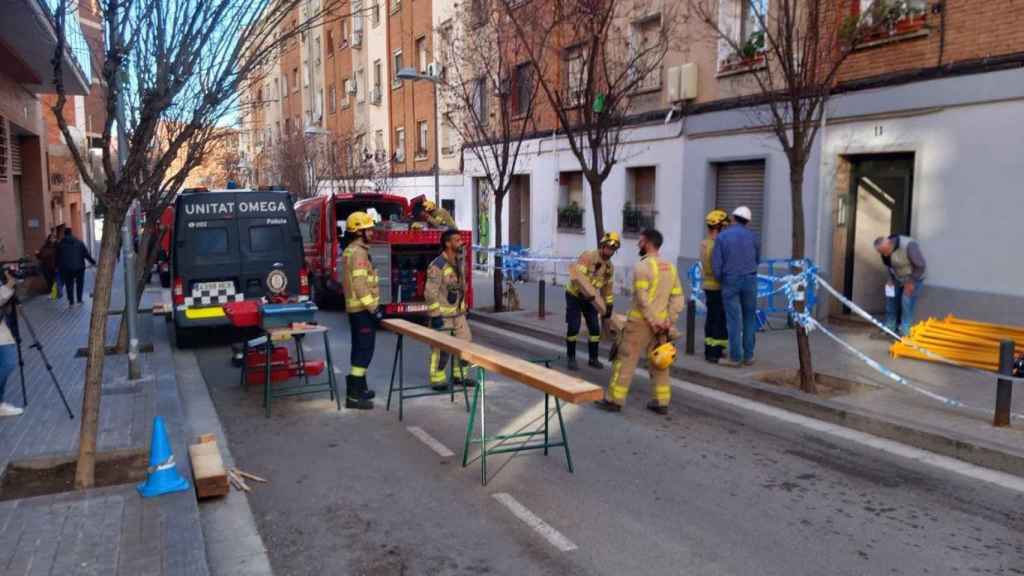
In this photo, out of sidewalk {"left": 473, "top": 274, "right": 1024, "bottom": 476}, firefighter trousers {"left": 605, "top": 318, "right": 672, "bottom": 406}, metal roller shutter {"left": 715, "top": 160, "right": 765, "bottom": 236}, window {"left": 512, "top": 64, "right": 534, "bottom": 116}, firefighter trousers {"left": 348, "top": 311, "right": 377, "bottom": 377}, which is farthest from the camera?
window {"left": 512, "top": 64, "right": 534, "bottom": 116}

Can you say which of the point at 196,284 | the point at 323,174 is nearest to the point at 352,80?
the point at 323,174

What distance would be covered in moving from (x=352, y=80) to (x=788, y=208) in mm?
26473

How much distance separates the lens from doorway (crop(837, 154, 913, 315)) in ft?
38.2

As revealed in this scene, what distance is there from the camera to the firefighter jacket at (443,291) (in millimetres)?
8320

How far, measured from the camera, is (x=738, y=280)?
30.9 ft

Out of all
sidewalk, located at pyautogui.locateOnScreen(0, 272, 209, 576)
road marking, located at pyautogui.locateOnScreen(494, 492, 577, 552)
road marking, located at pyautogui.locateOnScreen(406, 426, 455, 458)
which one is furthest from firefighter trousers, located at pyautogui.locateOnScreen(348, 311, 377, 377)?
road marking, located at pyautogui.locateOnScreen(494, 492, 577, 552)

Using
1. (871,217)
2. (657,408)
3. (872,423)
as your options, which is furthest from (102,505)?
(871,217)

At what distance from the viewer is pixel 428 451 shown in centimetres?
658

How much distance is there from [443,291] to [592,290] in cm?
187

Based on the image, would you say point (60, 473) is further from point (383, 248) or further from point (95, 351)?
point (383, 248)

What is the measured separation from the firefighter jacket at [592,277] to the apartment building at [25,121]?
689 cm

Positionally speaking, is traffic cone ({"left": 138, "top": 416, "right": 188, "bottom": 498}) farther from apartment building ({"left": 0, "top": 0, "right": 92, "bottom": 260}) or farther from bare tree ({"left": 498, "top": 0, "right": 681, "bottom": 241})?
apartment building ({"left": 0, "top": 0, "right": 92, "bottom": 260})

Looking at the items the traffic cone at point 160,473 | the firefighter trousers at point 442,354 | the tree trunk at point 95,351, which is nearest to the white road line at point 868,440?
the firefighter trousers at point 442,354

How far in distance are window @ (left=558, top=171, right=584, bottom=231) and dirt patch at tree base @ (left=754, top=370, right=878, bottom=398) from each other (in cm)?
1025
